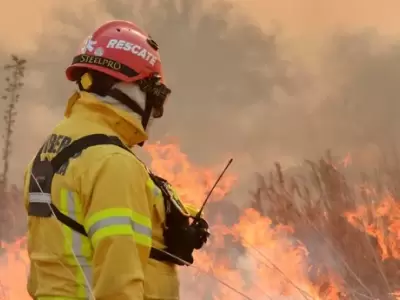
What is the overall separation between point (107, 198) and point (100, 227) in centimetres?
9

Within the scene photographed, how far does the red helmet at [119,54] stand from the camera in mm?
2422

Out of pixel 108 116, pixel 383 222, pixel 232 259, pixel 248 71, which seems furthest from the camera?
pixel 248 71

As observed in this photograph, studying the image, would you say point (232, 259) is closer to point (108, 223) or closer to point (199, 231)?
point (199, 231)

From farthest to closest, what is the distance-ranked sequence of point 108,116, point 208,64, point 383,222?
point 208,64 < point 383,222 < point 108,116

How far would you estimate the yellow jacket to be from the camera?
6.50 ft

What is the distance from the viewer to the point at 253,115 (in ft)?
23.8

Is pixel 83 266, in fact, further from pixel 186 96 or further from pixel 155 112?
pixel 186 96

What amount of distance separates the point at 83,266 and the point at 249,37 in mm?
5593

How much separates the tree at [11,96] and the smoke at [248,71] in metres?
0.09

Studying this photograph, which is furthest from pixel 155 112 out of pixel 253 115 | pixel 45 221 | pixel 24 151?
pixel 24 151

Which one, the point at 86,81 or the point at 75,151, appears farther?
the point at 86,81

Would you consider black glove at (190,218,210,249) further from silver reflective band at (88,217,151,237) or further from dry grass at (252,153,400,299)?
dry grass at (252,153,400,299)

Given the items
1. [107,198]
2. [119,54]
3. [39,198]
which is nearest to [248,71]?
[119,54]

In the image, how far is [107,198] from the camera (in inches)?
78.9
